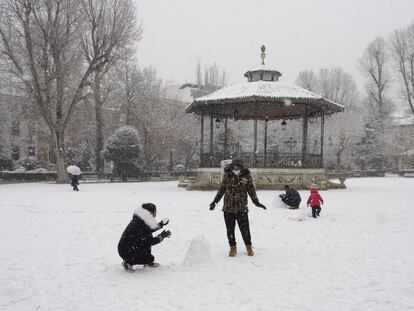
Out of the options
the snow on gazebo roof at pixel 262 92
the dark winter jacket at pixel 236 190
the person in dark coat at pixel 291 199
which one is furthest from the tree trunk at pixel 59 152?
the dark winter jacket at pixel 236 190

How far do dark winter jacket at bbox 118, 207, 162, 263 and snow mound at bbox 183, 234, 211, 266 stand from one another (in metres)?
0.65

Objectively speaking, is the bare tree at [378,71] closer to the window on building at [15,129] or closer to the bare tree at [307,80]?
the bare tree at [307,80]

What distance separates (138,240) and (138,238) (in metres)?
0.03

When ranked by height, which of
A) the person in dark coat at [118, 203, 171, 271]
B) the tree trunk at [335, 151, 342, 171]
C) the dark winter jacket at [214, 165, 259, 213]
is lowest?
the person in dark coat at [118, 203, 171, 271]

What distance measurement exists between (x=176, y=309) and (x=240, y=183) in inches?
115

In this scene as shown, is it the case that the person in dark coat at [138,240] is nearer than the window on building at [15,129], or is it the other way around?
the person in dark coat at [138,240]

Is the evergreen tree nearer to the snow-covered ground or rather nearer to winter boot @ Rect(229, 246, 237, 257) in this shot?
the snow-covered ground

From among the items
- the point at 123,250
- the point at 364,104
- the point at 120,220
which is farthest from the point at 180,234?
the point at 364,104

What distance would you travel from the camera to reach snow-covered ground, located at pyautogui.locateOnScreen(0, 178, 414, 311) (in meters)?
4.98

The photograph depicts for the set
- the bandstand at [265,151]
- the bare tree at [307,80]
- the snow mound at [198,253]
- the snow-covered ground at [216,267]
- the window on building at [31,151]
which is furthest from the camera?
the bare tree at [307,80]

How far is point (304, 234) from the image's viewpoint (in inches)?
362

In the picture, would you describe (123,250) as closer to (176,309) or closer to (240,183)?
(176,309)

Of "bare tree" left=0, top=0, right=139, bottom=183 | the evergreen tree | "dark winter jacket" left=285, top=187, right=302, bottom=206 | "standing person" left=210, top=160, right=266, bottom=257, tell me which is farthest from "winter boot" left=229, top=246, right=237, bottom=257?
the evergreen tree

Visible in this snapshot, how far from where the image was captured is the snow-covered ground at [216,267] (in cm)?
498
